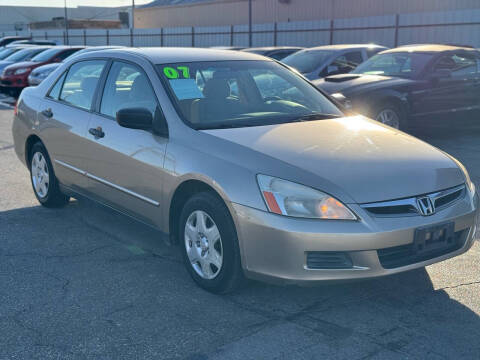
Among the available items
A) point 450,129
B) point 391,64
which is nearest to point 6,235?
point 391,64

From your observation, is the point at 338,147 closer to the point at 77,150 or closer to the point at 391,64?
the point at 77,150

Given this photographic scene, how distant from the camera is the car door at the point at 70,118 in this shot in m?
5.43

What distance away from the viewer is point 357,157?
13.1 feet

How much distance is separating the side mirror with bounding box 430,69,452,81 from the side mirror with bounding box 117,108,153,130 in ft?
22.6

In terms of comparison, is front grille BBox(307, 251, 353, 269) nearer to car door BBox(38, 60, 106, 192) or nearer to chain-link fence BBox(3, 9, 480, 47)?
car door BBox(38, 60, 106, 192)

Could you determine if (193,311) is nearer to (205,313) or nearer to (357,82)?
(205,313)

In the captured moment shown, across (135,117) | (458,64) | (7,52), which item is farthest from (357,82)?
(7,52)

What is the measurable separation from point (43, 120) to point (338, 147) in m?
3.16

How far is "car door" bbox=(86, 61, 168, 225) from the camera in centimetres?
452

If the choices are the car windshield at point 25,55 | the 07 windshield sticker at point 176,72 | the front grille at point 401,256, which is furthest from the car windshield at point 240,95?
the car windshield at point 25,55

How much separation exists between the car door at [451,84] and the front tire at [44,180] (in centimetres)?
625

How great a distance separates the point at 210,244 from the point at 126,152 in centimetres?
113

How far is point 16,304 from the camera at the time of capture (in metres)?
3.98

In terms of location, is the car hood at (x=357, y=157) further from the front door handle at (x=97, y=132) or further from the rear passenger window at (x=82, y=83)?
the rear passenger window at (x=82, y=83)
